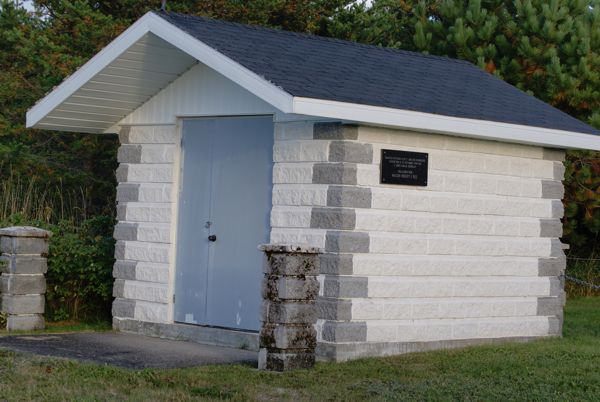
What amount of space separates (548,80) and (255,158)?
30.8 ft

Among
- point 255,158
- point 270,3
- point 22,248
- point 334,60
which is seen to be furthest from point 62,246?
point 270,3

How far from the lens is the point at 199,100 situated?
13.0m

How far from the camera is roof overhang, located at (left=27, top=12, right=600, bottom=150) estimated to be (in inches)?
435

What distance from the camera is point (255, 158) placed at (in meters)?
12.5

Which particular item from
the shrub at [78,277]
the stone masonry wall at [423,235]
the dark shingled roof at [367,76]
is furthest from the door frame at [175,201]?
the stone masonry wall at [423,235]

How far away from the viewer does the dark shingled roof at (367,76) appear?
1149cm

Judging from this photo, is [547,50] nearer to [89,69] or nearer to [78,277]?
[78,277]

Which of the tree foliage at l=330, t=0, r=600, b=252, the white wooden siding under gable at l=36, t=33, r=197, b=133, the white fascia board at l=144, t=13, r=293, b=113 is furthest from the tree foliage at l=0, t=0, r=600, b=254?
the white fascia board at l=144, t=13, r=293, b=113

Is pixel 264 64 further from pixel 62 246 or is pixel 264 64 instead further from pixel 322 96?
pixel 62 246

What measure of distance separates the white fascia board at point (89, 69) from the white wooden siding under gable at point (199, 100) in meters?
1.01

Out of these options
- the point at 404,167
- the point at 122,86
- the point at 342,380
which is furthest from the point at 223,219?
the point at 342,380

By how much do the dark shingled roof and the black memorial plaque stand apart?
21.5 inches

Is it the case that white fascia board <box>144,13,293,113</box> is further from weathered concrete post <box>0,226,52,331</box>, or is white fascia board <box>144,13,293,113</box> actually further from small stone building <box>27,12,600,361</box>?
weathered concrete post <box>0,226,52,331</box>

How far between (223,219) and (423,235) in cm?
227
